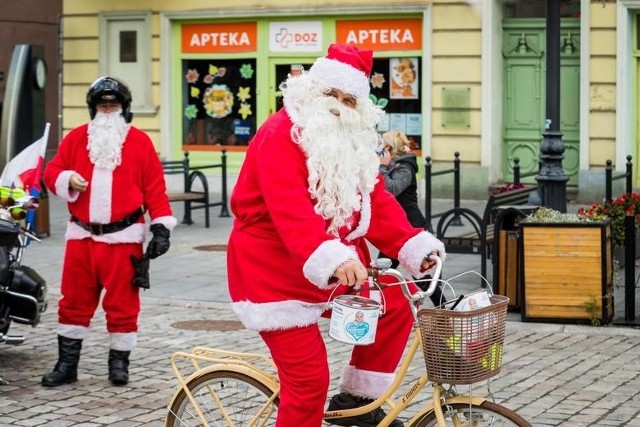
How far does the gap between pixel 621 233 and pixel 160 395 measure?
5.27 meters

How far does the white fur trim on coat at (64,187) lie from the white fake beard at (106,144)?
179 millimetres

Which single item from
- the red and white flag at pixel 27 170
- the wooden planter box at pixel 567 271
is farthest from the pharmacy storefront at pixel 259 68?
the red and white flag at pixel 27 170

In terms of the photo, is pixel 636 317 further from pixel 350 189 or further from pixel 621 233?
pixel 350 189

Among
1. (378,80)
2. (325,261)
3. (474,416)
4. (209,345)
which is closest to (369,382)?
(474,416)

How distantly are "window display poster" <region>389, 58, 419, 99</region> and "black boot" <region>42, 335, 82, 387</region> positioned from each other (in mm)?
12890

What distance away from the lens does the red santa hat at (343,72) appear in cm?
496

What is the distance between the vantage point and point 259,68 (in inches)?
830

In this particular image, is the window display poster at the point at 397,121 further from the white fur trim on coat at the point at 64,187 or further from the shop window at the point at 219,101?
the white fur trim on coat at the point at 64,187

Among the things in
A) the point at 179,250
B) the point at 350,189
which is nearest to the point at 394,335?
the point at 350,189

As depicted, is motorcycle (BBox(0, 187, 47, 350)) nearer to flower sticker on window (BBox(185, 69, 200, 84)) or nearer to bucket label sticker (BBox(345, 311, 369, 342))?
bucket label sticker (BBox(345, 311, 369, 342))

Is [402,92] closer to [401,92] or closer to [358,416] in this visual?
[401,92]

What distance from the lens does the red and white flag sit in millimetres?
8664

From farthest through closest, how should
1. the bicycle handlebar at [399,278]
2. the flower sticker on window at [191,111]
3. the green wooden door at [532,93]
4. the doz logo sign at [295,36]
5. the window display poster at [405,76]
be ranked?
the flower sticker on window at [191,111] → the doz logo sign at [295,36] → the window display poster at [405,76] → the green wooden door at [532,93] → the bicycle handlebar at [399,278]

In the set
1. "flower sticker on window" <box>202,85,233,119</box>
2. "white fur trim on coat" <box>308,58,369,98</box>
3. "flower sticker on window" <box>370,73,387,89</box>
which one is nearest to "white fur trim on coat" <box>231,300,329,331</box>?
"white fur trim on coat" <box>308,58,369,98</box>
